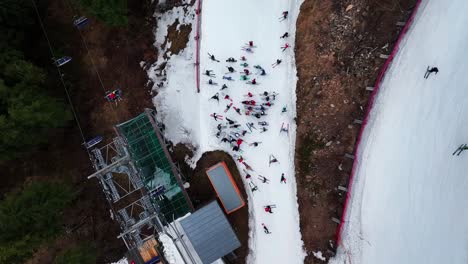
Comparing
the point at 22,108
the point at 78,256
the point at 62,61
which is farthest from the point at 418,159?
the point at 62,61

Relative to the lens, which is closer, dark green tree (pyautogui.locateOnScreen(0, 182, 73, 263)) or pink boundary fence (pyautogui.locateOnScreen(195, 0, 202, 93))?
dark green tree (pyautogui.locateOnScreen(0, 182, 73, 263))

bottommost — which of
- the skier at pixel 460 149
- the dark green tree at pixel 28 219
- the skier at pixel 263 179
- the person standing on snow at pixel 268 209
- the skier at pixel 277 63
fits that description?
the skier at pixel 460 149

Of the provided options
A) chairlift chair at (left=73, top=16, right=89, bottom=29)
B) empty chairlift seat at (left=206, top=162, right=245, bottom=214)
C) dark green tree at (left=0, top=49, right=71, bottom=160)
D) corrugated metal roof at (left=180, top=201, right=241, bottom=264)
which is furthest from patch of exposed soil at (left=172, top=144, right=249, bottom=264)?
chairlift chair at (left=73, top=16, right=89, bottom=29)

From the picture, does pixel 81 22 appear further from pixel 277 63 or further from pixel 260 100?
pixel 277 63

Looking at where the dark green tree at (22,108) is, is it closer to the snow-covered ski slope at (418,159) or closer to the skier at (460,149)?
the snow-covered ski slope at (418,159)

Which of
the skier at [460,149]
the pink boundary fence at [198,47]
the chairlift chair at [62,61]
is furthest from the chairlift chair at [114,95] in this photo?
the skier at [460,149]

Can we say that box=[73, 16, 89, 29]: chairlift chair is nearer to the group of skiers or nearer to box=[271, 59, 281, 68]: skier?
the group of skiers
